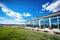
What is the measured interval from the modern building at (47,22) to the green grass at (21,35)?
24cm

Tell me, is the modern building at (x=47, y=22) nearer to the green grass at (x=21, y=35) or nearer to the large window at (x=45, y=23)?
the large window at (x=45, y=23)

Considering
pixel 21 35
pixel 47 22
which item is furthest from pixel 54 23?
pixel 21 35

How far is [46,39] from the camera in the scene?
3033mm

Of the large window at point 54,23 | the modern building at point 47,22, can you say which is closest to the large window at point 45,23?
the modern building at point 47,22

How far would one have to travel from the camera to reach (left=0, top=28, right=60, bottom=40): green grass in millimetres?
3049

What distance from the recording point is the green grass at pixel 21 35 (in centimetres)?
305

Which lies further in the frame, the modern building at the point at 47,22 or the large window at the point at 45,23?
the large window at the point at 45,23

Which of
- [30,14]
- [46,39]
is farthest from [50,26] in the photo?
[30,14]

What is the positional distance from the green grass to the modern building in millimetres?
243

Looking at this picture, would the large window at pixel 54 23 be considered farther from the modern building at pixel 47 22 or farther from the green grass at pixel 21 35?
the green grass at pixel 21 35

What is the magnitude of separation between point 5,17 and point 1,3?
1.28 ft

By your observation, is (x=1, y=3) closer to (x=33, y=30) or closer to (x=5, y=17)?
(x=5, y=17)

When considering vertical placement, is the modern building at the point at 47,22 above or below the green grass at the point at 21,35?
above

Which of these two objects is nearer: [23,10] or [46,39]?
[46,39]
